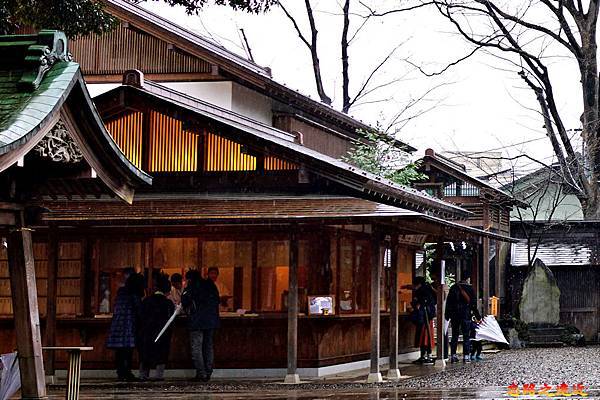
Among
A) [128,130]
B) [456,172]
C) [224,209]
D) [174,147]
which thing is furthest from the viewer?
[456,172]

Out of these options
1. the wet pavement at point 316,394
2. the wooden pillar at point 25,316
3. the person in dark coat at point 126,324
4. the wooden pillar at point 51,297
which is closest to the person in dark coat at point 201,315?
the person in dark coat at point 126,324

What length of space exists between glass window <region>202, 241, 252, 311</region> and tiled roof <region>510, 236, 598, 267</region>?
18.4 m

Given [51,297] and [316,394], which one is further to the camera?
[51,297]

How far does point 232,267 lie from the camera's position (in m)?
21.1

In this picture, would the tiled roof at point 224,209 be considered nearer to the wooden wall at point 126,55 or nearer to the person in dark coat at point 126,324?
the person in dark coat at point 126,324

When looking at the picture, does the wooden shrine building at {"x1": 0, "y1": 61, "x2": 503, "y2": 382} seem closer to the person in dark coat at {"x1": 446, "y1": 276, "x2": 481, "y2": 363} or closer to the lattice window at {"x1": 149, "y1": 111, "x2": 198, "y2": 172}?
the lattice window at {"x1": 149, "y1": 111, "x2": 198, "y2": 172}

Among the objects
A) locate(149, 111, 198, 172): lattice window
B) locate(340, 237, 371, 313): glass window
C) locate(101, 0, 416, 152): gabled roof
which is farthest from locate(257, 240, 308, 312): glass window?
locate(101, 0, 416, 152): gabled roof

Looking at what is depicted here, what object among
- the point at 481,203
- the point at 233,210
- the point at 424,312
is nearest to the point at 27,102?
the point at 233,210

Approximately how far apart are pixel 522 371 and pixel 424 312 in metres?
3.07

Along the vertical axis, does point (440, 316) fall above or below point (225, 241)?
below

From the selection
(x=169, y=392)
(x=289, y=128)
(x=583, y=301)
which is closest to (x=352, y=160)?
(x=289, y=128)

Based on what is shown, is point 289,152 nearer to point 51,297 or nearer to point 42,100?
point 51,297

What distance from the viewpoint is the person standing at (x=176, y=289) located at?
2086 centimetres

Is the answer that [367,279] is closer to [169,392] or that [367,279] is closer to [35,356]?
[169,392]
